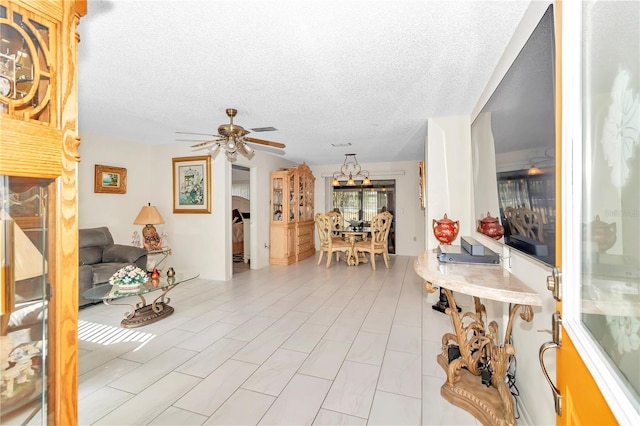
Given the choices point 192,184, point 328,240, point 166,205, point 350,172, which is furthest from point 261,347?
point 350,172

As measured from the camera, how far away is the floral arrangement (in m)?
2.87

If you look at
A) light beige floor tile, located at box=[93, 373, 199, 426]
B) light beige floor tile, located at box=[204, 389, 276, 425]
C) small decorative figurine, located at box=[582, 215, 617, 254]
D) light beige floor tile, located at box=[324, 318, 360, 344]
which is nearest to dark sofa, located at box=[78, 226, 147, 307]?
light beige floor tile, located at box=[93, 373, 199, 426]

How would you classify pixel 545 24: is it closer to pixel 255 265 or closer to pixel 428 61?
pixel 428 61

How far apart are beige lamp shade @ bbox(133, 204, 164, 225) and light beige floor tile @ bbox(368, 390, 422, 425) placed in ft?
13.9

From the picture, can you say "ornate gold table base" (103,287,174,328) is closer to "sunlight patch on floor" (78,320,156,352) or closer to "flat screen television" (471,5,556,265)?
"sunlight patch on floor" (78,320,156,352)

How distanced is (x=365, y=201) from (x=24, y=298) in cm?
723

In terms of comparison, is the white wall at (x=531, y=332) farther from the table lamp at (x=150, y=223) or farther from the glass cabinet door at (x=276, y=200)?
the table lamp at (x=150, y=223)

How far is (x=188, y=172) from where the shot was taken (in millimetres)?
4879

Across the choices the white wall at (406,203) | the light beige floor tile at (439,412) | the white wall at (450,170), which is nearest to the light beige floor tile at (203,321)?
the light beige floor tile at (439,412)

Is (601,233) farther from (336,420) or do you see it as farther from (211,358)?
(211,358)

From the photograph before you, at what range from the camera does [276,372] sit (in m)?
2.07

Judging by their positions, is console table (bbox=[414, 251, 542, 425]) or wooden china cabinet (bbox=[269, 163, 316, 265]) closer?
console table (bbox=[414, 251, 542, 425])

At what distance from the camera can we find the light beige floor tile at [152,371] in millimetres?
1927

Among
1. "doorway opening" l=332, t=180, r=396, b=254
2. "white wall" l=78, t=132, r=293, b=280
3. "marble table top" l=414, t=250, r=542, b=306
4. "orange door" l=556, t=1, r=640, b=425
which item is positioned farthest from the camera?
"doorway opening" l=332, t=180, r=396, b=254
